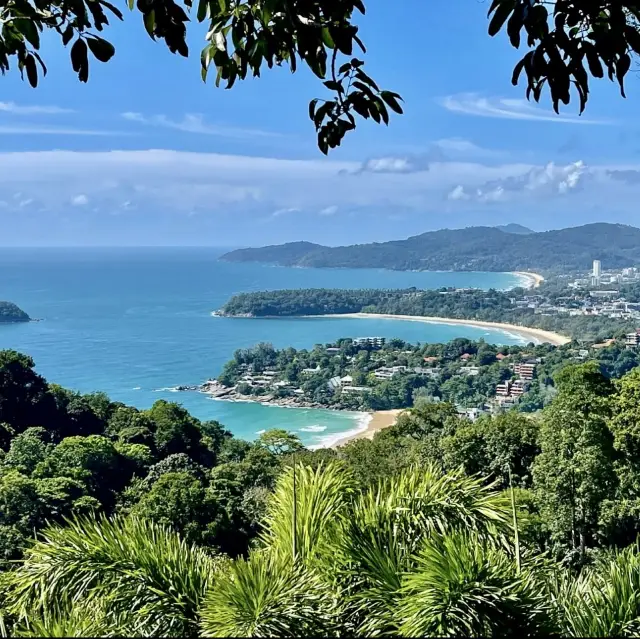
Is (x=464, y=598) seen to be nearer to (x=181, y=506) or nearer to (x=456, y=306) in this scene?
(x=181, y=506)

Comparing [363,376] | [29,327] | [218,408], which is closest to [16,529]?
[218,408]

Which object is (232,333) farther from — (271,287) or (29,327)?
(271,287)

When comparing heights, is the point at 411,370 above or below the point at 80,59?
below

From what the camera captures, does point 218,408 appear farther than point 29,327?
No

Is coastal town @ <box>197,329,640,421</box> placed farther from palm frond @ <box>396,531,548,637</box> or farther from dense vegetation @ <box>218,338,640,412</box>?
palm frond @ <box>396,531,548,637</box>

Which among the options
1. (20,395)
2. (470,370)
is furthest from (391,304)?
(20,395)

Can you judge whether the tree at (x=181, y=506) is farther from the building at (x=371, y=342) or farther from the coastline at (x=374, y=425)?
the building at (x=371, y=342)

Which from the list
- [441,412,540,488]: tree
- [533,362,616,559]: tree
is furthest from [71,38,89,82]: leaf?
[441,412,540,488]: tree

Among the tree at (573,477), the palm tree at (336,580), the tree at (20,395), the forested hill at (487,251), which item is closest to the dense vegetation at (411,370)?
the tree at (20,395)
